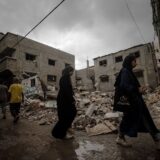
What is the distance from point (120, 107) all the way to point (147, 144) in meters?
0.98

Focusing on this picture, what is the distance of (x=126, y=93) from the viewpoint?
10.5ft

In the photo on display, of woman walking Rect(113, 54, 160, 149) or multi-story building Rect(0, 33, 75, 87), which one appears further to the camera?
multi-story building Rect(0, 33, 75, 87)

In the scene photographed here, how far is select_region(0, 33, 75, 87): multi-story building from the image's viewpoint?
15172mm

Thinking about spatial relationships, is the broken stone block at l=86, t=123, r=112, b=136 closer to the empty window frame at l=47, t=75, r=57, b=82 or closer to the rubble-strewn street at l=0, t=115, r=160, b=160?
the rubble-strewn street at l=0, t=115, r=160, b=160

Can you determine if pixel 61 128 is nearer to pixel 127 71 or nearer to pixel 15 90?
pixel 127 71

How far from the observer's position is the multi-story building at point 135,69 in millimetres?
20419

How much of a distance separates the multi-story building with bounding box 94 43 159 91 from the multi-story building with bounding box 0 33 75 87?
4.91 meters

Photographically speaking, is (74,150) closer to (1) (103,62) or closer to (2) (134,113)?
(2) (134,113)

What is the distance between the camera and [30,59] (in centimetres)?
1806

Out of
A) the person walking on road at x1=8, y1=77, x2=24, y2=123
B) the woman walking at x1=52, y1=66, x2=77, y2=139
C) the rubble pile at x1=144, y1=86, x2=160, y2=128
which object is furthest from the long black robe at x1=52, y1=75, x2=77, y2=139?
the rubble pile at x1=144, y1=86, x2=160, y2=128

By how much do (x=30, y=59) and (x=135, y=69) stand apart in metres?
12.5

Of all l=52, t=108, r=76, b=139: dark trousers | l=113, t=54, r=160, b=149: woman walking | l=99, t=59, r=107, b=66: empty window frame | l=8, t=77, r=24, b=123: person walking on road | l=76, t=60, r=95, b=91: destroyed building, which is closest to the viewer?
l=113, t=54, r=160, b=149: woman walking

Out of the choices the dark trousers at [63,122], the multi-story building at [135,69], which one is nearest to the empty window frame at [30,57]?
the multi-story building at [135,69]

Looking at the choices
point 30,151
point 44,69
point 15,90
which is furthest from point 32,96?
point 30,151
